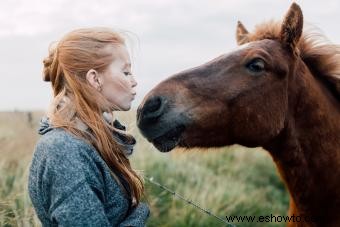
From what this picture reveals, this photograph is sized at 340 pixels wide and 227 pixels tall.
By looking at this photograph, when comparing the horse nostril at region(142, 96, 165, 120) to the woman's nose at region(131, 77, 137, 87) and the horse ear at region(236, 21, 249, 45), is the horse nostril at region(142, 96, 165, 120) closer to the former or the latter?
the woman's nose at region(131, 77, 137, 87)

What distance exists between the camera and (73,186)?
9.32 ft

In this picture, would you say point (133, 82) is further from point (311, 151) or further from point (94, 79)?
point (311, 151)

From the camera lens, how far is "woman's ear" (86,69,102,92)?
3180 mm

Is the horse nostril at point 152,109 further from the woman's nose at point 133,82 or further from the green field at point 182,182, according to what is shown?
the green field at point 182,182

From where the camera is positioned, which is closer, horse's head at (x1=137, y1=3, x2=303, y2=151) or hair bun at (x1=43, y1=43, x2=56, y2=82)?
hair bun at (x1=43, y1=43, x2=56, y2=82)

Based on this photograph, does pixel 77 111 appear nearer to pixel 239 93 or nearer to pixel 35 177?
pixel 35 177

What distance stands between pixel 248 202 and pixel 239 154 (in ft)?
12.4

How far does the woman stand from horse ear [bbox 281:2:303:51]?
1.36m

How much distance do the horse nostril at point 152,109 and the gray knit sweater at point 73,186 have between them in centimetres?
66

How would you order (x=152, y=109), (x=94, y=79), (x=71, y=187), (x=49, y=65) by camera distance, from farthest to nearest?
(x=152, y=109) → (x=49, y=65) → (x=94, y=79) → (x=71, y=187)

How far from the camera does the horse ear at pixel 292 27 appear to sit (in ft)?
13.3

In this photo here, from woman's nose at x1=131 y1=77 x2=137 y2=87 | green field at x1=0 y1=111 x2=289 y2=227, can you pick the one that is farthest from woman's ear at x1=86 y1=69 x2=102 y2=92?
green field at x1=0 y1=111 x2=289 y2=227

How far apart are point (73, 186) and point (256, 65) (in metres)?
1.73

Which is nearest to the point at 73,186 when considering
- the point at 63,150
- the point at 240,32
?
the point at 63,150
